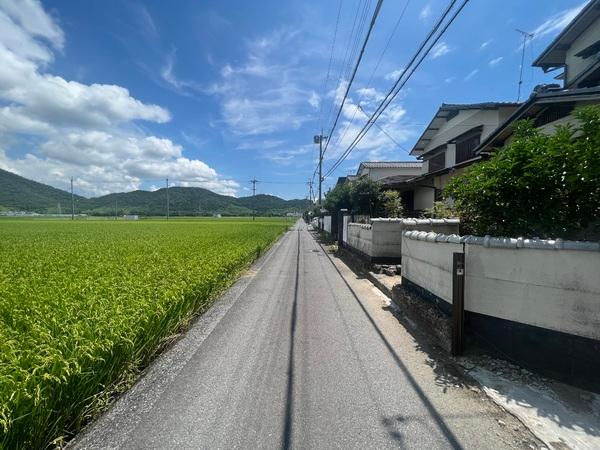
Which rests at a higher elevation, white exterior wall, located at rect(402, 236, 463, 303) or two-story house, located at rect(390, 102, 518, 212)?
two-story house, located at rect(390, 102, 518, 212)

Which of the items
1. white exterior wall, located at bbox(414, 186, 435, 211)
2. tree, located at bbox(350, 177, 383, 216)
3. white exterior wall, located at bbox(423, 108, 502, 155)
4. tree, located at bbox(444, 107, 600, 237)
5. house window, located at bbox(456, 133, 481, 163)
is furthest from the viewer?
tree, located at bbox(350, 177, 383, 216)

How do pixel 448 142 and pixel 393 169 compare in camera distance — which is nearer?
pixel 448 142

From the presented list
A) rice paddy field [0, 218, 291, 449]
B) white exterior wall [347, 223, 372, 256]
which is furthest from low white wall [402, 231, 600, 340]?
white exterior wall [347, 223, 372, 256]

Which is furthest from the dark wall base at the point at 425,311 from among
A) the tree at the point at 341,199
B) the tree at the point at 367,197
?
the tree at the point at 341,199

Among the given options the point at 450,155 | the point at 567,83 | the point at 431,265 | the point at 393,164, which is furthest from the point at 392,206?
the point at 393,164

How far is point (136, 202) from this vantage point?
545 ft

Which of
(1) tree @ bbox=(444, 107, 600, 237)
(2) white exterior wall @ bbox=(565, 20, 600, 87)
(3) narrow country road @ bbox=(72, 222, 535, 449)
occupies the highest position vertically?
(2) white exterior wall @ bbox=(565, 20, 600, 87)

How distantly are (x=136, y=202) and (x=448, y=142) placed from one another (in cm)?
17823

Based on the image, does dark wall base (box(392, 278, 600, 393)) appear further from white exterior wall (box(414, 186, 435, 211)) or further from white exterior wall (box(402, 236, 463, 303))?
white exterior wall (box(414, 186, 435, 211))

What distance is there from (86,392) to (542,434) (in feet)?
12.9

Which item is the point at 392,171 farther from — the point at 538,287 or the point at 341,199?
the point at 538,287

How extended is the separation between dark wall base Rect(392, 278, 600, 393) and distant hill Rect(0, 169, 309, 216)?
13926 cm

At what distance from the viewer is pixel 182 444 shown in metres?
2.50

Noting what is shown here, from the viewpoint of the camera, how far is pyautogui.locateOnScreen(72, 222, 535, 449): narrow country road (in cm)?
257
